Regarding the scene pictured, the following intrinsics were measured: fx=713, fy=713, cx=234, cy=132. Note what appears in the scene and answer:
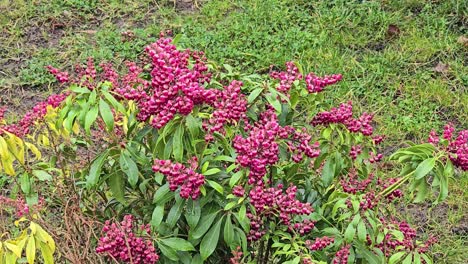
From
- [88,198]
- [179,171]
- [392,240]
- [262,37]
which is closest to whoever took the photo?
[179,171]

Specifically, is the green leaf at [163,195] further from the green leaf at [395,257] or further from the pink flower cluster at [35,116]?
the green leaf at [395,257]

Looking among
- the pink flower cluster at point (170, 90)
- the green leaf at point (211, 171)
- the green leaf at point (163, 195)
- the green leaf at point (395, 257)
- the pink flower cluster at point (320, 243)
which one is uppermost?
the pink flower cluster at point (170, 90)

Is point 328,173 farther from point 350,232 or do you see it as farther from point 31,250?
point 31,250

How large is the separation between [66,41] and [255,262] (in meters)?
3.59

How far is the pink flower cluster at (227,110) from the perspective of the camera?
2549 mm

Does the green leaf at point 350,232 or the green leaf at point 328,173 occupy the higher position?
the green leaf at point 328,173

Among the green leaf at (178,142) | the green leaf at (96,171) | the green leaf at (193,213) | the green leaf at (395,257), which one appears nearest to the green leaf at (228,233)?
the green leaf at (193,213)

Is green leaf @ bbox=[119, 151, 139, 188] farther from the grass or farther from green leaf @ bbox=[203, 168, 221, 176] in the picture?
the grass

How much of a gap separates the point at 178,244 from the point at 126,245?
268 mm

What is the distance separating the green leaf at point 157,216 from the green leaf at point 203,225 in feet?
0.46

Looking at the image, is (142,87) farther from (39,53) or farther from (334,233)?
(39,53)

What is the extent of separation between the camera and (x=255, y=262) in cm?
304

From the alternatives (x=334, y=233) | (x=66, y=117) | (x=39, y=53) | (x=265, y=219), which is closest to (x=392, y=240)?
(x=334, y=233)

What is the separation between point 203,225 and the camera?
2.70m
